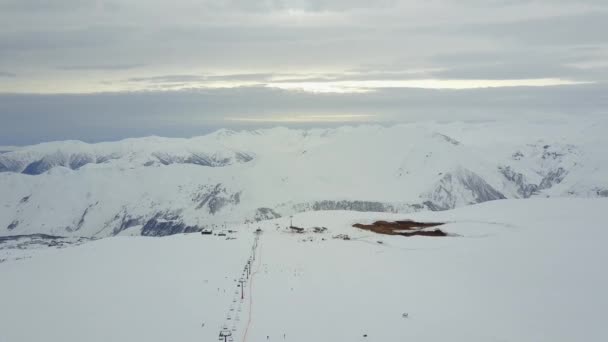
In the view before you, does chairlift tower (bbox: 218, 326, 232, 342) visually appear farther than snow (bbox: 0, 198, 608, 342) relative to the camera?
No

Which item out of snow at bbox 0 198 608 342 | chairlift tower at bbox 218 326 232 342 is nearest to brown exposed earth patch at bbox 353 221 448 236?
snow at bbox 0 198 608 342

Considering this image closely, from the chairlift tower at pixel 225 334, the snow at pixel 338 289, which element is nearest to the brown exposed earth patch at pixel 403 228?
the snow at pixel 338 289

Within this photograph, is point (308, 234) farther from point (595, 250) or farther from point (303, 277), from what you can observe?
point (595, 250)

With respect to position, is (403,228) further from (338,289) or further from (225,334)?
(225,334)

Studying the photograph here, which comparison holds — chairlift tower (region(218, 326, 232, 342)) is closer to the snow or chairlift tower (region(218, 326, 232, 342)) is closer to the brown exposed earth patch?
the snow

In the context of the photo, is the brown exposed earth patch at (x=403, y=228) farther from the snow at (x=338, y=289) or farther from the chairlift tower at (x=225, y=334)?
the chairlift tower at (x=225, y=334)

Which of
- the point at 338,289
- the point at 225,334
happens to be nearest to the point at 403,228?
the point at 338,289
